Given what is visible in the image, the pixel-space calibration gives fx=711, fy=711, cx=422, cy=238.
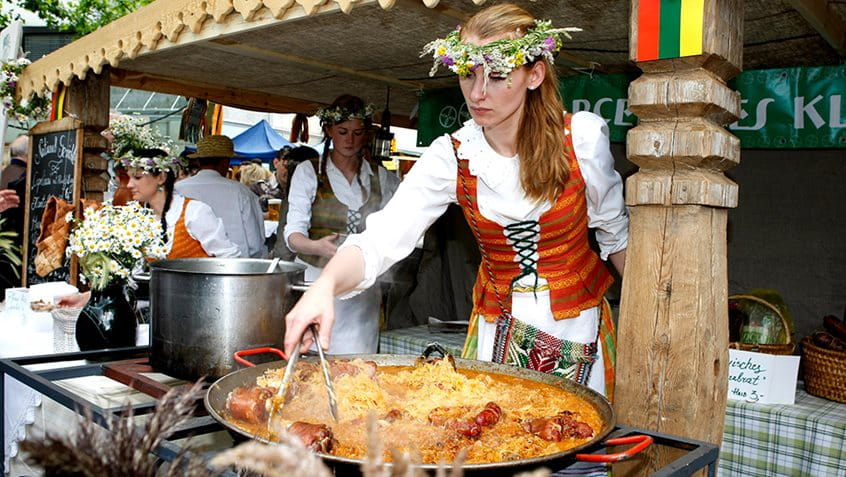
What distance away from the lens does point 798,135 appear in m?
4.56

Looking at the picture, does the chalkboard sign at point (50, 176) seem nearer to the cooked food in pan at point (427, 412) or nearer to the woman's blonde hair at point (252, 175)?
the cooked food in pan at point (427, 412)

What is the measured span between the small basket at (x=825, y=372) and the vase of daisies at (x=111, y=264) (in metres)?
3.04

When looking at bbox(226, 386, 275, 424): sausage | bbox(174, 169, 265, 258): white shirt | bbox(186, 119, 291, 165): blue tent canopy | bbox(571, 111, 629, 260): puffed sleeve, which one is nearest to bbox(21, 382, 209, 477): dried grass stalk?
bbox(226, 386, 275, 424): sausage

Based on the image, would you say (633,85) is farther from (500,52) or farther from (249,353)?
(249,353)

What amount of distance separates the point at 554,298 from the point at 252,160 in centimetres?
1252

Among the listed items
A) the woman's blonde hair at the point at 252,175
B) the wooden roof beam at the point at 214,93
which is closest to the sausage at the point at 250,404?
the wooden roof beam at the point at 214,93

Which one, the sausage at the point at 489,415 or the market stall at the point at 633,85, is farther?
the market stall at the point at 633,85

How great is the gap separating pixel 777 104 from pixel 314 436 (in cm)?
429

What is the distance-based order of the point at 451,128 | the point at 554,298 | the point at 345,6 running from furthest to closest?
the point at 451,128
the point at 345,6
the point at 554,298

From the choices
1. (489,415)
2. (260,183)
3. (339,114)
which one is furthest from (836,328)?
(260,183)

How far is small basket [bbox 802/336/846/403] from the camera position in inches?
128

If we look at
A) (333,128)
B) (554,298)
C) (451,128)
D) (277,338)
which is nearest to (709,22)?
(554,298)

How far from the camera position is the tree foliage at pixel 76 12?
559 inches

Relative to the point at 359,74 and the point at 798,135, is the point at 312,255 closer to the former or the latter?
the point at 359,74
